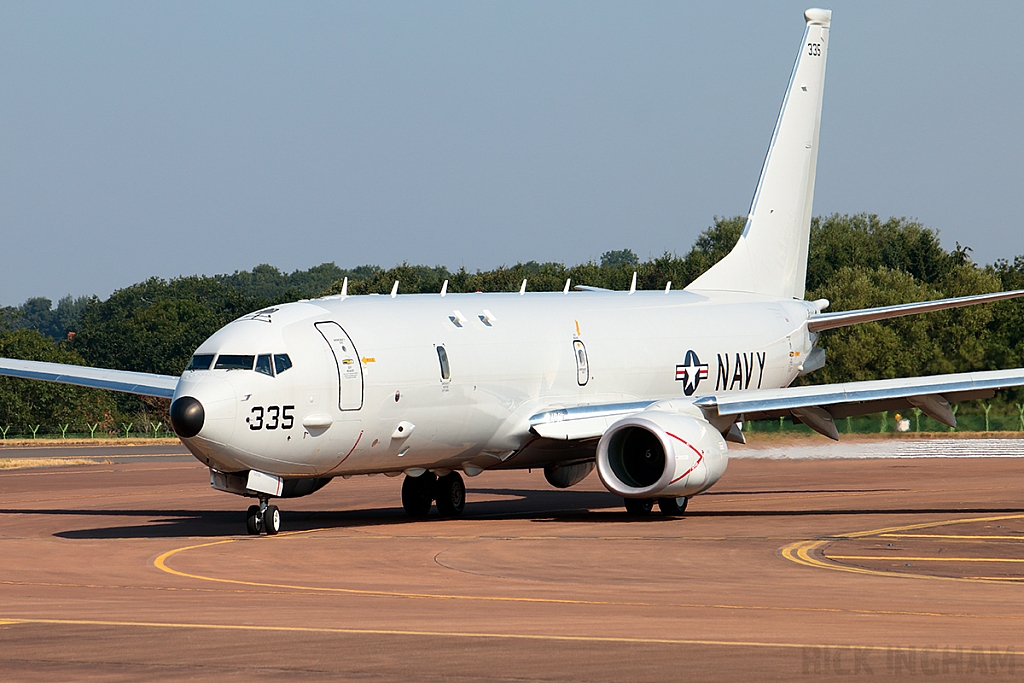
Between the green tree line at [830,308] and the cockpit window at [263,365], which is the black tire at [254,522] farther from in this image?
the green tree line at [830,308]

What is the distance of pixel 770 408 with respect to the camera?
29438 mm

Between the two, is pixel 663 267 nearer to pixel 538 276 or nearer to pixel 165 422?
pixel 538 276

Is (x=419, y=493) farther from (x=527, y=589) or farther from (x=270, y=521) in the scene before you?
(x=527, y=589)

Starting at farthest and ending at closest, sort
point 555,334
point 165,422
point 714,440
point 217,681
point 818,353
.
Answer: point 165,422
point 818,353
point 555,334
point 714,440
point 217,681

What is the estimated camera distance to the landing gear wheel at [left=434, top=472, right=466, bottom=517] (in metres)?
31.0

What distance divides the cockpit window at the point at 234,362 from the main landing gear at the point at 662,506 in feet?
27.3

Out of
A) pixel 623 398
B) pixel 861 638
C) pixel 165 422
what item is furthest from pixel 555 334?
pixel 165 422

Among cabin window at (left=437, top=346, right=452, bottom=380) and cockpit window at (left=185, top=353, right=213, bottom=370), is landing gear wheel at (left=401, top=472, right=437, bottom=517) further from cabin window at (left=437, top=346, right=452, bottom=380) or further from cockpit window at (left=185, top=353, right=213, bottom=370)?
cockpit window at (left=185, top=353, right=213, bottom=370)

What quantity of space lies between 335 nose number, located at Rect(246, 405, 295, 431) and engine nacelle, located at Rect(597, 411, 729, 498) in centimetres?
627

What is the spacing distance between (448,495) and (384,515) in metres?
1.68

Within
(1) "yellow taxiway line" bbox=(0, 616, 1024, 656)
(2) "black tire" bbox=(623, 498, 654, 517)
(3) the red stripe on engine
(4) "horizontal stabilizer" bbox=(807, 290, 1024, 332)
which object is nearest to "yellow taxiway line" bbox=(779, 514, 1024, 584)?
(3) the red stripe on engine

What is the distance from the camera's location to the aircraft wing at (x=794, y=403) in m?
28.9

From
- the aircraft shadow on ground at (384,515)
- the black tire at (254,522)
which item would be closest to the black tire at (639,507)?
the aircraft shadow on ground at (384,515)

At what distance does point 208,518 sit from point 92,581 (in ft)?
34.1
